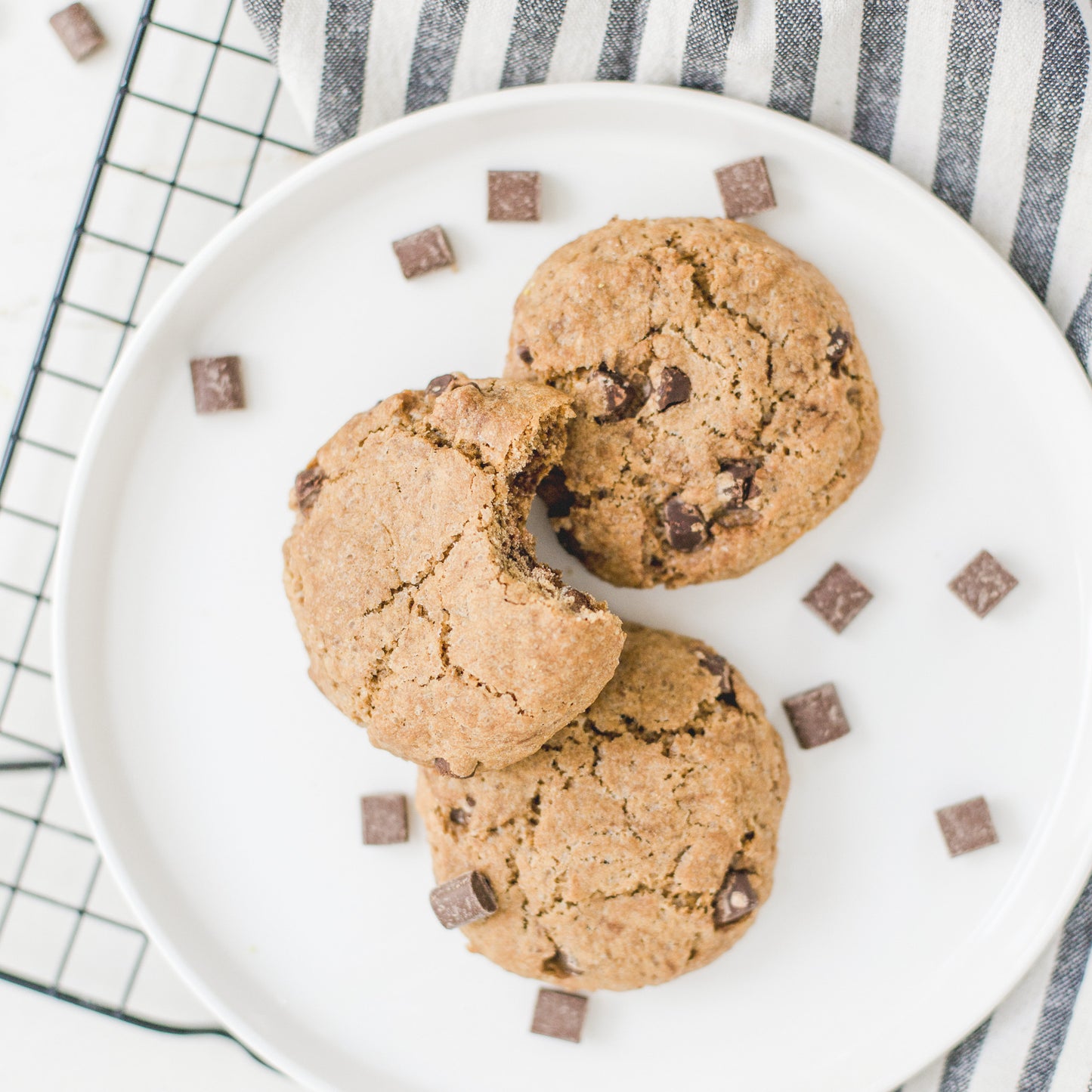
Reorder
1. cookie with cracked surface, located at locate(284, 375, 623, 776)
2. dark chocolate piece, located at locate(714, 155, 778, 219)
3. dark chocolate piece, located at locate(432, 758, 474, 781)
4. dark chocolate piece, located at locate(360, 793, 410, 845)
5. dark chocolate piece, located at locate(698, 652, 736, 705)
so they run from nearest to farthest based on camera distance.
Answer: cookie with cracked surface, located at locate(284, 375, 623, 776)
dark chocolate piece, located at locate(432, 758, 474, 781)
dark chocolate piece, located at locate(698, 652, 736, 705)
dark chocolate piece, located at locate(714, 155, 778, 219)
dark chocolate piece, located at locate(360, 793, 410, 845)

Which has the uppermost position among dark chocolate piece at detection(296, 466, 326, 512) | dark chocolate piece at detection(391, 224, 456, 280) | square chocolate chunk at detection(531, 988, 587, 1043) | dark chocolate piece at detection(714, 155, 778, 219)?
dark chocolate piece at detection(714, 155, 778, 219)

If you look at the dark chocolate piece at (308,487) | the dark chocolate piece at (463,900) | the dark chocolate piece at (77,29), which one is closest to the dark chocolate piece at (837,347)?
the dark chocolate piece at (308,487)

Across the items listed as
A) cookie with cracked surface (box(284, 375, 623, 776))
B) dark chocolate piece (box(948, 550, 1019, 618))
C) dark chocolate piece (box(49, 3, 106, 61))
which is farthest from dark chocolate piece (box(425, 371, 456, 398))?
dark chocolate piece (box(49, 3, 106, 61))

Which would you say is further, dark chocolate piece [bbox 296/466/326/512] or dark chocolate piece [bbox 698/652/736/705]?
dark chocolate piece [bbox 698/652/736/705]

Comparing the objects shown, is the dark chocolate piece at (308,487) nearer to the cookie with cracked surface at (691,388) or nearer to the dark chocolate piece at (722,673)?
the cookie with cracked surface at (691,388)

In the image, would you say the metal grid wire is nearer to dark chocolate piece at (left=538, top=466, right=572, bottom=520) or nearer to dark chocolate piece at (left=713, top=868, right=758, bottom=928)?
dark chocolate piece at (left=538, top=466, right=572, bottom=520)


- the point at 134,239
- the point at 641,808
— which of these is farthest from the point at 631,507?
the point at 134,239

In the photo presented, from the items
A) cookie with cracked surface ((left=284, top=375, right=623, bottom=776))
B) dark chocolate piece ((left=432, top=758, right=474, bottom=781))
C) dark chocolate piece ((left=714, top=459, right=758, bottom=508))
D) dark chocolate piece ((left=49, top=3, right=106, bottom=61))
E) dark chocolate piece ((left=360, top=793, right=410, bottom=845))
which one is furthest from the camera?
dark chocolate piece ((left=49, top=3, right=106, bottom=61))
